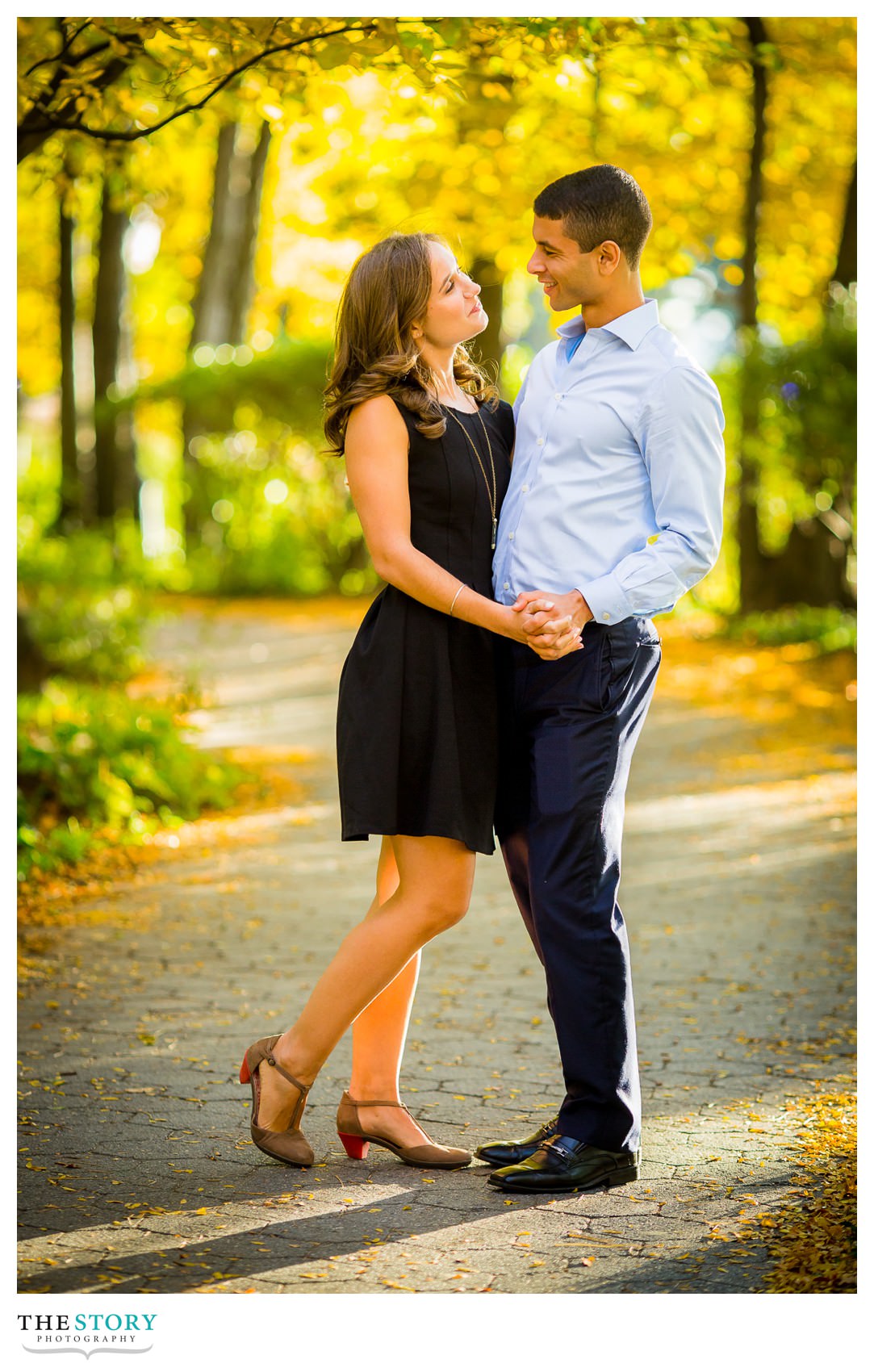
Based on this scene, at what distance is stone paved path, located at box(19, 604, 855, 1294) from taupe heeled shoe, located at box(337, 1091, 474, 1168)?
0.05m

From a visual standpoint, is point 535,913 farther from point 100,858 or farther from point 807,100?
point 807,100

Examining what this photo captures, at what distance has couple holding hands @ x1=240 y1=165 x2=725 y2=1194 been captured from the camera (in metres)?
3.29

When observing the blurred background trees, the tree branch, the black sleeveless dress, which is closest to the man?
the black sleeveless dress

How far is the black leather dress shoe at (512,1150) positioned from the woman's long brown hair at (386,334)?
1664 mm

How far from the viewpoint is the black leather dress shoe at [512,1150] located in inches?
139

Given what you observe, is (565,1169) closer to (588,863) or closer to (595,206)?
(588,863)

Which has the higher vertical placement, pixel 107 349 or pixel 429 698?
pixel 107 349

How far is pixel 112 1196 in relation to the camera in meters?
3.32

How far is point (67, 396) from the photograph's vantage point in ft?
62.4

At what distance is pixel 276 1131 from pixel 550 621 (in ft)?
4.54

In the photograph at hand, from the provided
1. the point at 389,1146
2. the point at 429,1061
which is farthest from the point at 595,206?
the point at 429,1061
